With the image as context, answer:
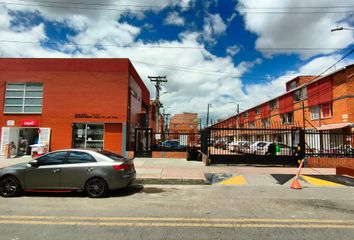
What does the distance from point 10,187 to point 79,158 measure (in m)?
2.18

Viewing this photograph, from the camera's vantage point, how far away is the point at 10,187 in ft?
28.4

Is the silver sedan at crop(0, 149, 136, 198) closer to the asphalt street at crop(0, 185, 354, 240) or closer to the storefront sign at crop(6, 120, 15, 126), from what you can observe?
the asphalt street at crop(0, 185, 354, 240)

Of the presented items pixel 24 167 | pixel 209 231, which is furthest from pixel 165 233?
pixel 24 167

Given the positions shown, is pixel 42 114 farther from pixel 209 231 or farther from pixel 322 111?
pixel 322 111

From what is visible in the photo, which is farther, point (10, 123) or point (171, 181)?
point (10, 123)

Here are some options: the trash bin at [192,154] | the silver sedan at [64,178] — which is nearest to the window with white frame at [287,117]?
the trash bin at [192,154]

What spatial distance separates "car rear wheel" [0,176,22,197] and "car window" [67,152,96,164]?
165 centimetres

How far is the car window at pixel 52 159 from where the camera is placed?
351 inches

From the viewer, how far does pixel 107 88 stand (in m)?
21.2

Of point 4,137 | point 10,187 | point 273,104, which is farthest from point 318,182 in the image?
point 273,104

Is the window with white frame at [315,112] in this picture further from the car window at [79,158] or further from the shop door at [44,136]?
the car window at [79,158]

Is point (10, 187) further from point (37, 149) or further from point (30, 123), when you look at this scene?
point (30, 123)

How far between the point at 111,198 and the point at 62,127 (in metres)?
14.3

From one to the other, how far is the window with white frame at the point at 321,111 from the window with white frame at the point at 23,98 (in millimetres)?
27110
